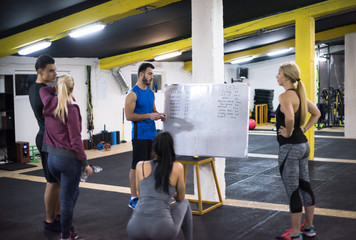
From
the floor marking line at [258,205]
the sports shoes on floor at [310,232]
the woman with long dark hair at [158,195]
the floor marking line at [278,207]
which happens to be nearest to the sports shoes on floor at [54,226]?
the woman with long dark hair at [158,195]

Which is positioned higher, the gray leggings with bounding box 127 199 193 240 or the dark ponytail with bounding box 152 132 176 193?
the dark ponytail with bounding box 152 132 176 193

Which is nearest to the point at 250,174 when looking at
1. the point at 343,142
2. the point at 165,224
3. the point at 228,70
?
the point at 165,224

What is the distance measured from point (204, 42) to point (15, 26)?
3.58 metres

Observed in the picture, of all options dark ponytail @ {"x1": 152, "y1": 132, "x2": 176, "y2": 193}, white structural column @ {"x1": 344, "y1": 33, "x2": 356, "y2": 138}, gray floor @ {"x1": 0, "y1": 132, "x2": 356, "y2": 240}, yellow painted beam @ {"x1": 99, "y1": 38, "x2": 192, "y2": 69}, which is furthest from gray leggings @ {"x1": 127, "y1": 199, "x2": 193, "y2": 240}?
white structural column @ {"x1": 344, "y1": 33, "x2": 356, "y2": 138}

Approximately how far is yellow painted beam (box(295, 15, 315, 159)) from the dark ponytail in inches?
222

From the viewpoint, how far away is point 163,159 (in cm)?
250

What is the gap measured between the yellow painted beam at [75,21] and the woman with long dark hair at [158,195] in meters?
3.05

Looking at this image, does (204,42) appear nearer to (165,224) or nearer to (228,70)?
(165,224)

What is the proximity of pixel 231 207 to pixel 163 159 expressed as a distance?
222cm

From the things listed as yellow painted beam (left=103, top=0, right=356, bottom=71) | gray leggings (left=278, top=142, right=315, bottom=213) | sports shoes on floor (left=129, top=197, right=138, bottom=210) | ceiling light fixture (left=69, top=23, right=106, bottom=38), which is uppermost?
yellow painted beam (left=103, top=0, right=356, bottom=71)

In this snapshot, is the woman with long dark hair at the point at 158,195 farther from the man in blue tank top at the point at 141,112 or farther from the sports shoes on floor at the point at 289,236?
the man in blue tank top at the point at 141,112

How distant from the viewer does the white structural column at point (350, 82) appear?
10.8m

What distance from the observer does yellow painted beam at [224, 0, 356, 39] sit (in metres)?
7.35

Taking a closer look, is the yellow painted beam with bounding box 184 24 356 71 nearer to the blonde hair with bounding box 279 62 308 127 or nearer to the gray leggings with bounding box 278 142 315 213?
the blonde hair with bounding box 279 62 308 127
